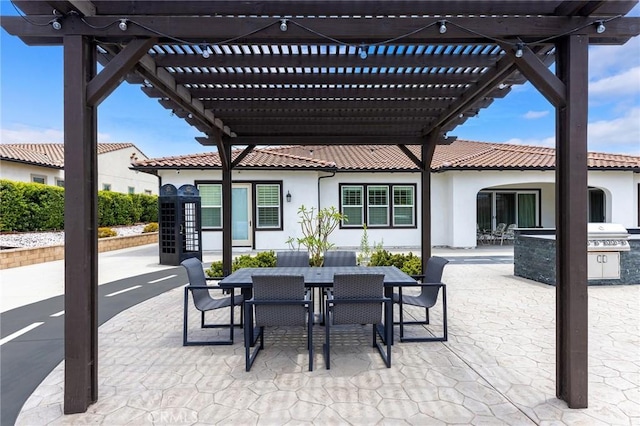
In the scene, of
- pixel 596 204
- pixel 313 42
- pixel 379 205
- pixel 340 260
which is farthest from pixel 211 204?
pixel 596 204

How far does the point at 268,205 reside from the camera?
13172 mm

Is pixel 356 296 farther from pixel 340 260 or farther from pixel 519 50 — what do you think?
pixel 519 50

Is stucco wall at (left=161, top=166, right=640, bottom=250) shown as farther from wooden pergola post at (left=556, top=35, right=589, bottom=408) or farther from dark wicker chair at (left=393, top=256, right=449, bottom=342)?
wooden pergola post at (left=556, top=35, right=589, bottom=408)

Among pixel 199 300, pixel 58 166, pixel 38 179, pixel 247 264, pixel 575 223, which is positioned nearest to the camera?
pixel 575 223

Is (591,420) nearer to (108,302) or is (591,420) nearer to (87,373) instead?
(87,373)

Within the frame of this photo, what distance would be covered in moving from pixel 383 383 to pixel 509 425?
3.58ft

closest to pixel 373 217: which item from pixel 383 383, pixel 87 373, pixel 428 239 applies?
pixel 428 239

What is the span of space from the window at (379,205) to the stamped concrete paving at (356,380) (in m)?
8.66

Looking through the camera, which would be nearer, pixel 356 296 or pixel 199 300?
pixel 356 296

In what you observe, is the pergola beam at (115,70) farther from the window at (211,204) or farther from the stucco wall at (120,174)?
the stucco wall at (120,174)

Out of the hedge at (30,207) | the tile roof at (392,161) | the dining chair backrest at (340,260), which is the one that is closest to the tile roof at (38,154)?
the hedge at (30,207)

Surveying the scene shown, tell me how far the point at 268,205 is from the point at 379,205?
450 cm

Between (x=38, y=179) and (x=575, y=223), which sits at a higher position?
(x=38, y=179)

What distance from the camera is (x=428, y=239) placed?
7.67 metres
